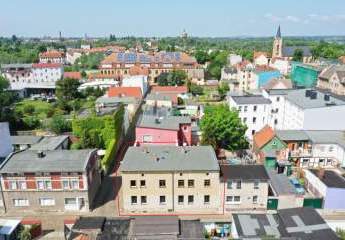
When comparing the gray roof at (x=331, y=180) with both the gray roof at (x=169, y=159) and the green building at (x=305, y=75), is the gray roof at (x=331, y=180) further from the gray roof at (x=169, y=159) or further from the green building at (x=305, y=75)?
the green building at (x=305, y=75)

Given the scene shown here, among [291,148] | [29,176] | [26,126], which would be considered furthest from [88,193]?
[26,126]

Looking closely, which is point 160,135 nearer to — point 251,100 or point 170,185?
point 170,185

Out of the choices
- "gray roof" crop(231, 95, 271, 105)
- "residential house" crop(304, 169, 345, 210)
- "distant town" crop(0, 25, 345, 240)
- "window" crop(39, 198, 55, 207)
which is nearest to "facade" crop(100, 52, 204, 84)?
"distant town" crop(0, 25, 345, 240)

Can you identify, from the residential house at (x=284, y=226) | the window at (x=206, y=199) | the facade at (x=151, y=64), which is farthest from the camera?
the facade at (x=151, y=64)

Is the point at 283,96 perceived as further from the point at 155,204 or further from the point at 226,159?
the point at 155,204

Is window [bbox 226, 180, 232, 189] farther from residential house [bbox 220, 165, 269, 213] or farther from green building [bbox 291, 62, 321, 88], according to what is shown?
green building [bbox 291, 62, 321, 88]

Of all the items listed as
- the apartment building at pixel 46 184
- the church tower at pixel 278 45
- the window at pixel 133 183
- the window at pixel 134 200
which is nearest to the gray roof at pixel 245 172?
the window at pixel 133 183
